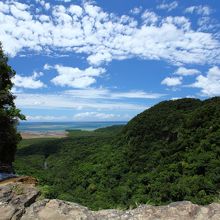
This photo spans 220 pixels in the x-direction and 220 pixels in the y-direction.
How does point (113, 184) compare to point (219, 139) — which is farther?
point (113, 184)

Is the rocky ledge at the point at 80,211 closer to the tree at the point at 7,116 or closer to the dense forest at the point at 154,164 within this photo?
the tree at the point at 7,116

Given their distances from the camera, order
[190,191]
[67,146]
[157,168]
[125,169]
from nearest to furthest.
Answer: [190,191], [157,168], [125,169], [67,146]

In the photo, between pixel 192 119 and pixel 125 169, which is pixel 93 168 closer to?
pixel 125 169

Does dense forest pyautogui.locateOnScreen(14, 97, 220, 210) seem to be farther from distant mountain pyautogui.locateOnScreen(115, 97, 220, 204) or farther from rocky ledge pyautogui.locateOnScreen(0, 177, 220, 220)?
rocky ledge pyautogui.locateOnScreen(0, 177, 220, 220)

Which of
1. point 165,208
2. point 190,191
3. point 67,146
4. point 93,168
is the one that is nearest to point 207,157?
point 190,191

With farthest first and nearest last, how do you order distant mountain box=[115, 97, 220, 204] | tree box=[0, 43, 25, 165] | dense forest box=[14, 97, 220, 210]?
dense forest box=[14, 97, 220, 210] < distant mountain box=[115, 97, 220, 204] < tree box=[0, 43, 25, 165]

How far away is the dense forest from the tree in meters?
22.3

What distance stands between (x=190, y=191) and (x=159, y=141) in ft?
130

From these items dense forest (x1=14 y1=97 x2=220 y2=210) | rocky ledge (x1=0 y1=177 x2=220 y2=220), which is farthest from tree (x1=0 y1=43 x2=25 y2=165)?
dense forest (x1=14 y1=97 x2=220 y2=210)

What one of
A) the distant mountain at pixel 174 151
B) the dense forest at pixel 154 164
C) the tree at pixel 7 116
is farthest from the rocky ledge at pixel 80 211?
the distant mountain at pixel 174 151

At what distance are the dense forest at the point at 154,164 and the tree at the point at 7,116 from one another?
2232 cm

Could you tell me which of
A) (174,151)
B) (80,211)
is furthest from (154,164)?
(80,211)

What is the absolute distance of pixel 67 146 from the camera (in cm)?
17462

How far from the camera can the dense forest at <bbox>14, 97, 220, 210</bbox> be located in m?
64.4
